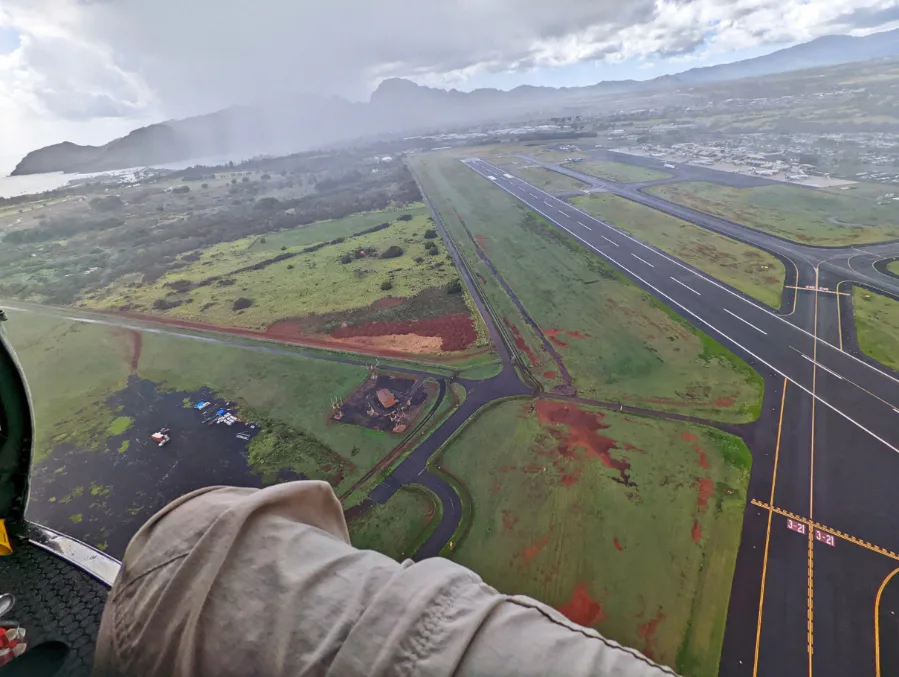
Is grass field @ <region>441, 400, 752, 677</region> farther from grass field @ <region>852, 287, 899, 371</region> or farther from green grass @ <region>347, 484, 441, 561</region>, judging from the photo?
grass field @ <region>852, 287, 899, 371</region>

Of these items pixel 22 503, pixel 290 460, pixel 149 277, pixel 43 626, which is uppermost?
pixel 22 503

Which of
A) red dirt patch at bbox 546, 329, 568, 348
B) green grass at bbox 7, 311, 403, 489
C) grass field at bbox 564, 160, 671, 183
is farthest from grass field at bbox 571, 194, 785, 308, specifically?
green grass at bbox 7, 311, 403, 489

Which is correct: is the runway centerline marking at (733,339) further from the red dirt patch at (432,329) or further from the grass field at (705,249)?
the red dirt patch at (432,329)

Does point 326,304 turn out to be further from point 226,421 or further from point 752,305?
point 752,305

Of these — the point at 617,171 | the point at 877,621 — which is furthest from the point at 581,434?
the point at 617,171

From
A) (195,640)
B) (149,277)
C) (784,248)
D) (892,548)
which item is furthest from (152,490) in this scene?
(784,248)

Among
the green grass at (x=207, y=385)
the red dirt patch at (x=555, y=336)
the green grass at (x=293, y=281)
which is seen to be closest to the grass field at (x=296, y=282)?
the green grass at (x=293, y=281)
